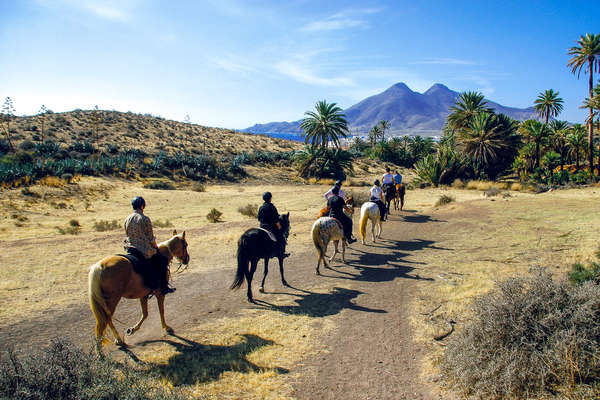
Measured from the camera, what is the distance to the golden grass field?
5727 mm

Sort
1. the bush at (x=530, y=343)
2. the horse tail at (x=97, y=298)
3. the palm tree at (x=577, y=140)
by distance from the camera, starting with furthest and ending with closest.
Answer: the palm tree at (x=577, y=140)
the horse tail at (x=97, y=298)
the bush at (x=530, y=343)

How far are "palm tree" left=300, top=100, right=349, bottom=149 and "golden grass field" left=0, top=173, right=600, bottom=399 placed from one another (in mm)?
15122

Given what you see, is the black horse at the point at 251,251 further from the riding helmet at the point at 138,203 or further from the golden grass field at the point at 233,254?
the riding helmet at the point at 138,203

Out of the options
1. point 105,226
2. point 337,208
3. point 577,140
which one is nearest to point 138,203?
point 337,208

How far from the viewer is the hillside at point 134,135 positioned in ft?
148

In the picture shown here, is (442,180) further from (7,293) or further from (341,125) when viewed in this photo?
(7,293)

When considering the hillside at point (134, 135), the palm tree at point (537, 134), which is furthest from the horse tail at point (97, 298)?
the hillside at point (134, 135)

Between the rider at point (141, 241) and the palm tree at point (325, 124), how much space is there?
3267 centimetres

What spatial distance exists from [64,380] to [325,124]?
35.9 meters

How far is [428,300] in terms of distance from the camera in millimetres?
7754

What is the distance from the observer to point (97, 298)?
5.61 m

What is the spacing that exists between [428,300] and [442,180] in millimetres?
27216

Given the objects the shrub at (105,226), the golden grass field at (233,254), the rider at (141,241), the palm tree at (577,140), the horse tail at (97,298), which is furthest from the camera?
the palm tree at (577,140)

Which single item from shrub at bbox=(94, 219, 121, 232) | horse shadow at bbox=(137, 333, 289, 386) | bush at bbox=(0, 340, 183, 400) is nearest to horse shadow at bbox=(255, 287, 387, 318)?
horse shadow at bbox=(137, 333, 289, 386)
